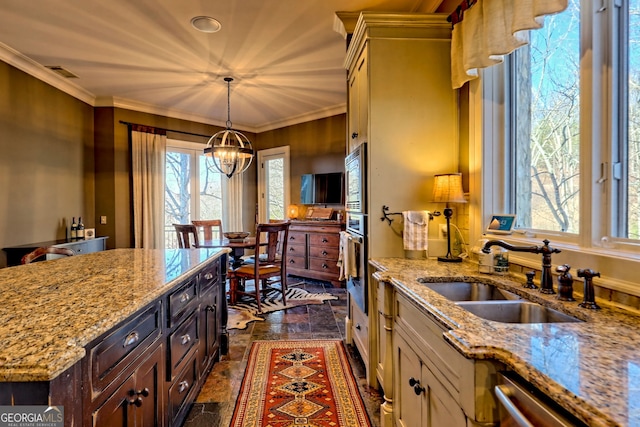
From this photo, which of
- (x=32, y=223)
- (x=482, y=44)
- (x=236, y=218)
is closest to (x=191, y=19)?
(x=482, y=44)

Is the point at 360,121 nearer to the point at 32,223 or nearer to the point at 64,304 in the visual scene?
the point at 64,304

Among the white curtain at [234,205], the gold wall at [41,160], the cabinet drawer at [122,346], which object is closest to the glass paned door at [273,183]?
the white curtain at [234,205]

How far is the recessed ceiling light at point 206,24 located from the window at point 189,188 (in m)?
2.91

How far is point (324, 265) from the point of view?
5004 millimetres

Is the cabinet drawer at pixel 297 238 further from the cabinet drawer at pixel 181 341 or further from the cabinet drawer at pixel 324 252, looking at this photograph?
the cabinet drawer at pixel 181 341

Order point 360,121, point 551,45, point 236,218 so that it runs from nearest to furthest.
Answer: point 551,45 < point 360,121 < point 236,218

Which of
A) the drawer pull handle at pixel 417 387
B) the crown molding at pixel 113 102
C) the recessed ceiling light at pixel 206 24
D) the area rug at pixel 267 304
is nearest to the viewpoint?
the drawer pull handle at pixel 417 387

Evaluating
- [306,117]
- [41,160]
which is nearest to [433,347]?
[41,160]

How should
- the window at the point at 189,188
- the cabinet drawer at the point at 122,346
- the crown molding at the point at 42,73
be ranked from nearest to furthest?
1. the cabinet drawer at the point at 122,346
2. the crown molding at the point at 42,73
3. the window at the point at 189,188

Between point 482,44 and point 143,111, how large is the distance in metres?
4.96

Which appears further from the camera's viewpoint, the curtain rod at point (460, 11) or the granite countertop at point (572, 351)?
the curtain rod at point (460, 11)

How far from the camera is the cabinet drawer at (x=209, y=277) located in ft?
6.98

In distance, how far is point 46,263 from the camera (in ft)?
6.30

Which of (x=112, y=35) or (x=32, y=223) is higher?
(x=112, y=35)
